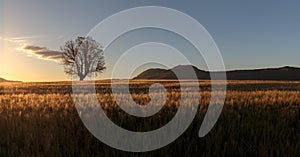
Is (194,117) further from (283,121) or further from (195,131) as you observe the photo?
(283,121)

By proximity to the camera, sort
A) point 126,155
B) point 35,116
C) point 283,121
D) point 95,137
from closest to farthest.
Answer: point 126,155 → point 95,137 → point 283,121 → point 35,116

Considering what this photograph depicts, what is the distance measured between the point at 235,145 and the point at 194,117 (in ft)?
5.08

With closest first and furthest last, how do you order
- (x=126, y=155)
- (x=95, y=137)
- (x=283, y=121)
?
(x=126, y=155) → (x=95, y=137) → (x=283, y=121)

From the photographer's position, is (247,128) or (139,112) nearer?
(247,128)

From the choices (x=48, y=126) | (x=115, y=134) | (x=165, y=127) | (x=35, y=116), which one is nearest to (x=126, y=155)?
(x=115, y=134)

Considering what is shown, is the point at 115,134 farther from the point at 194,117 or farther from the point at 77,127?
the point at 194,117

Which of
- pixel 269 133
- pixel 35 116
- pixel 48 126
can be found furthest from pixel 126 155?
pixel 35 116

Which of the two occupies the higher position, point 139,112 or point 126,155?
point 139,112

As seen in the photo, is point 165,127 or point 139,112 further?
point 139,112

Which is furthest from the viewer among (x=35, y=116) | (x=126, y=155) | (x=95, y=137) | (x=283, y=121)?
(x=35, y=116)

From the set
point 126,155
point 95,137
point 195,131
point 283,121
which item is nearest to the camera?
point 126,155

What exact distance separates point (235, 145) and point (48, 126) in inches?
111

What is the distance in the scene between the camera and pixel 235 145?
370 cm

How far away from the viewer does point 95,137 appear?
13.5ft
